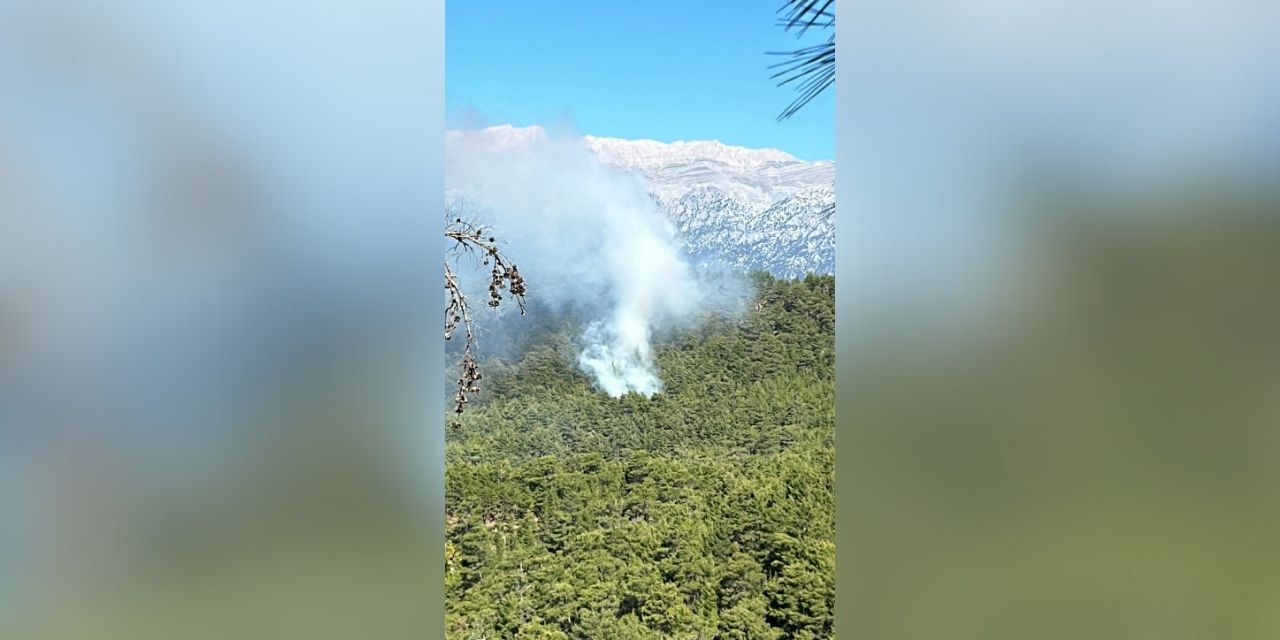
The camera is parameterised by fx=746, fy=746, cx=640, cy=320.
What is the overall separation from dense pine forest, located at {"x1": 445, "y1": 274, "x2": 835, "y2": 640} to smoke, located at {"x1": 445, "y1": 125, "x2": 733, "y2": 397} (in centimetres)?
13

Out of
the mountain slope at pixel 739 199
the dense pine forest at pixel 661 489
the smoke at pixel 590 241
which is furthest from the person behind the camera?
the mountain slope at pixel 739 199

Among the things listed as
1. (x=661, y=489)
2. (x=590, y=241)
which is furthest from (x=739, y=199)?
(x=661, y=489)

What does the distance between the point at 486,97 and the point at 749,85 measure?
1.30 metres

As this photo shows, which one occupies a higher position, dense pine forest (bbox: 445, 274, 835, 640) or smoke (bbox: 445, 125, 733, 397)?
smoke (bbox: 445, 125, 733, 397)

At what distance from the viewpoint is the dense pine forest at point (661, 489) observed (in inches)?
133

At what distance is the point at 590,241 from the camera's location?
3730mm

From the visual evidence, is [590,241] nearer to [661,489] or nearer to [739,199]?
[739,199]

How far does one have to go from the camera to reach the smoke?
3.58 metres

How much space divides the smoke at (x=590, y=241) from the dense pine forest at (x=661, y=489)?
125 millimetres

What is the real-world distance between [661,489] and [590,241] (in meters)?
1.27
